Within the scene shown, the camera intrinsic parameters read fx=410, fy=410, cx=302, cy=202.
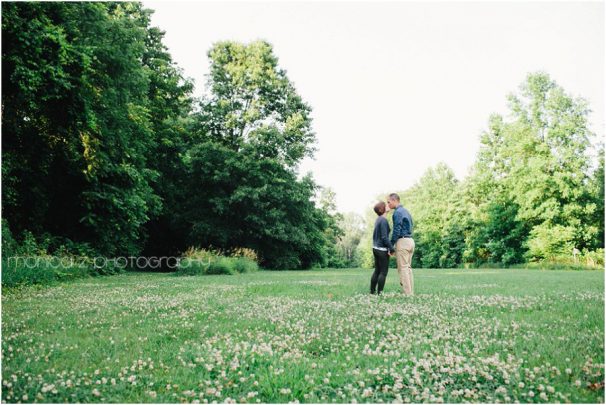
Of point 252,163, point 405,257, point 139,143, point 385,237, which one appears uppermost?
point 252,163

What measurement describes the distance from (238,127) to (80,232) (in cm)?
1870

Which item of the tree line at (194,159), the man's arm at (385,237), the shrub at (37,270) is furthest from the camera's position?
the tree line at (194,159)

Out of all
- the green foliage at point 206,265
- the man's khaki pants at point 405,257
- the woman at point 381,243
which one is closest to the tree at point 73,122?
the green foliage at point 206,265

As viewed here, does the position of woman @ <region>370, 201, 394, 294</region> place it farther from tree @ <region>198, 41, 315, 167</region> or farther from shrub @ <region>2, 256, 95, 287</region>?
tree @ <region>198, 41, 315, 167</region>

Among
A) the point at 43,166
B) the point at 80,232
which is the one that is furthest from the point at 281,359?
the point at 80,232

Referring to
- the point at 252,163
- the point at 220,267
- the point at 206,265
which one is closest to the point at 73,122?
the point at 206,265

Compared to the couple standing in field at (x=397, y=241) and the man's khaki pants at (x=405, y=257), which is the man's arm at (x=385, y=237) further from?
the man's khaki pants at (x=405, y=257)

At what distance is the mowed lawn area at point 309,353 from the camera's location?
386cm

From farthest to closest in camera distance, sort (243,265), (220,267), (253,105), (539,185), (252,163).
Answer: (539,185), (253,105), (252,163), (243,265), (220,267)

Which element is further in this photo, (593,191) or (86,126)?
(593,191)

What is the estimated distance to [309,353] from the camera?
203 inches

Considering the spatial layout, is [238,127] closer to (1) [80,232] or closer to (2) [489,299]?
(1) [80,232]

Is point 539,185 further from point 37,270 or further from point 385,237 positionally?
point 37,270

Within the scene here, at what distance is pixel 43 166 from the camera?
18844 mm
